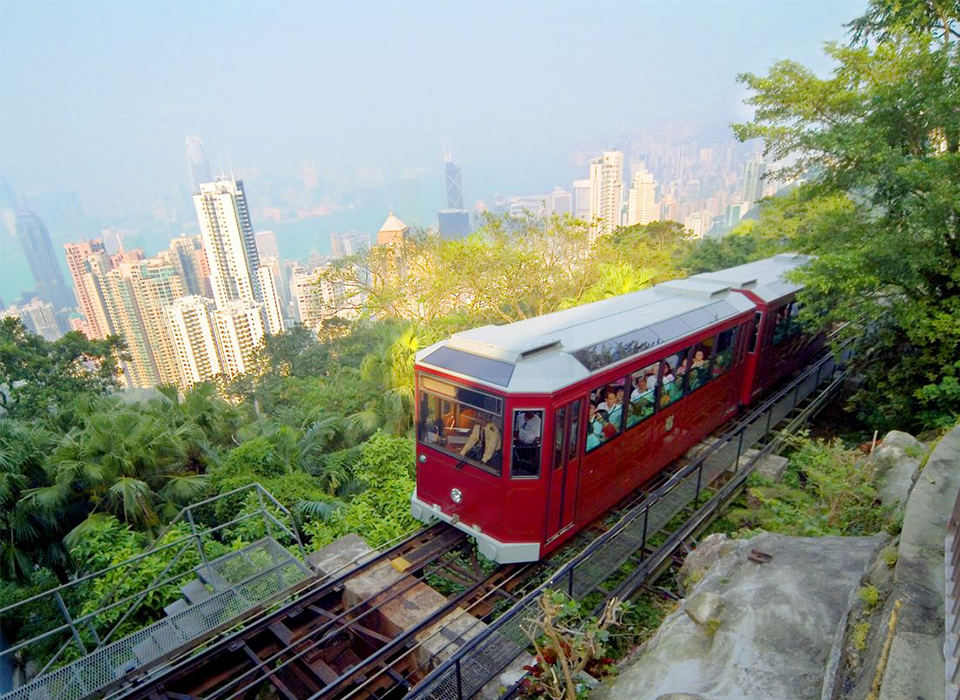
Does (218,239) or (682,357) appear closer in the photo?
(682,357)

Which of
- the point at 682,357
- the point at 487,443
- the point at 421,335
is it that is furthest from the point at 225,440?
the point at 682,357

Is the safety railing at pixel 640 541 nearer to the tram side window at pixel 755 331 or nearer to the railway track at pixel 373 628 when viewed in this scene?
the railway track at pixel 373 628

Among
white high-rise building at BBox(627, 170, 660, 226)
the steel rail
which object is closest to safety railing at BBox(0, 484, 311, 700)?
the steel rail

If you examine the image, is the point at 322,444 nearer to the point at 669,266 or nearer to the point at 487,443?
the point at 487,443

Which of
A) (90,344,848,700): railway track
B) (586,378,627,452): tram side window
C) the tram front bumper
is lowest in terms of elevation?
(90,344,848,700): railway track

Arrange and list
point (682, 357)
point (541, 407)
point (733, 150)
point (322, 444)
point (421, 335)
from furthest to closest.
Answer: point (733, 150), point (421, 335), point (322, 444), point (682, 357), point (541, 407)

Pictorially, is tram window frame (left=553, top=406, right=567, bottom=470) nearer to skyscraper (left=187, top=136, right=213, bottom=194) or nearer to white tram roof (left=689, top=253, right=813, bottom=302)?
white tram roof (left=689, top=253, right=813, bottom=302)

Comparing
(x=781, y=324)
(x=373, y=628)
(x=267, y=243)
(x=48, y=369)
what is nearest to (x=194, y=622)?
(x=373, y=628)

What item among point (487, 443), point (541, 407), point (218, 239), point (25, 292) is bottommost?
point (25, 292)
